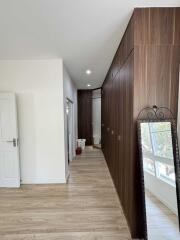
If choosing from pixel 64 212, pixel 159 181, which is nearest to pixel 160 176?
pixel 159 181

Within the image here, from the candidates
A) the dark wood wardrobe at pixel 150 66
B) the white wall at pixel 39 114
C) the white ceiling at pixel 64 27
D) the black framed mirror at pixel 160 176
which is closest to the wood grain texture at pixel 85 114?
the white wall at pixel 39 114

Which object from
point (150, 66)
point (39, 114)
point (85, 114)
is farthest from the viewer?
point (85, 114)

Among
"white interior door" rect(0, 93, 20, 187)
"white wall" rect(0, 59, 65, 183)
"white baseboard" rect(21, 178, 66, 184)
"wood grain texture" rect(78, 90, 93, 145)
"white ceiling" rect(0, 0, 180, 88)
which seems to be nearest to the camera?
"white ceiling" rect(0, 0, 180, 88)

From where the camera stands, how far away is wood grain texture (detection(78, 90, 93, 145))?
801cm

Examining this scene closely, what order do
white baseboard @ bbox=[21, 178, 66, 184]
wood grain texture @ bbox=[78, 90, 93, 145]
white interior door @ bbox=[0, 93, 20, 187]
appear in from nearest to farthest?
1. white interior door @ bbox=[0, 93, 20, 187]
2. white baseboard @ bbox=[21, 178, 66, 184]
3. wood grain texture @ bbox=[78, 90, 93, 145]

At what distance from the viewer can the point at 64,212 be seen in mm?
2578

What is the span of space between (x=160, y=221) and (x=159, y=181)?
16.4 inches

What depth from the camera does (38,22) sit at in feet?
6.83

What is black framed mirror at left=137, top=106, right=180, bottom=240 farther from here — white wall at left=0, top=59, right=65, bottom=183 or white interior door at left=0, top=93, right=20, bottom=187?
white interior door at left=0, top=93, right=20, bottom=187

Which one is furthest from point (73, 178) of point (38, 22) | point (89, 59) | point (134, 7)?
point (134, 7)

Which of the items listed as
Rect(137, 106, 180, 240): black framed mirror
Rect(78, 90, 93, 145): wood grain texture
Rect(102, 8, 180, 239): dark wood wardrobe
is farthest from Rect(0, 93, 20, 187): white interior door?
Rect(78, 90, 93, 145): wood grain texture

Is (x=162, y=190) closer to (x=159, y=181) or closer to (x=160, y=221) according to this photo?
(x=159, y=181)

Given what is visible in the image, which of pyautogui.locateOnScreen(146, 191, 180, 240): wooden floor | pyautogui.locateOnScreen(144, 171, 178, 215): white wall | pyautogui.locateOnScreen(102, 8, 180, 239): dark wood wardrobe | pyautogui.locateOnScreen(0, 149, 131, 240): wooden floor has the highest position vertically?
pyautogui.locateOnScreen(102, 8, 180, 239): dark wood wardrobe

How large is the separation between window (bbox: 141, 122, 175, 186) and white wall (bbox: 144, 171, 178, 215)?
0.05 meters
